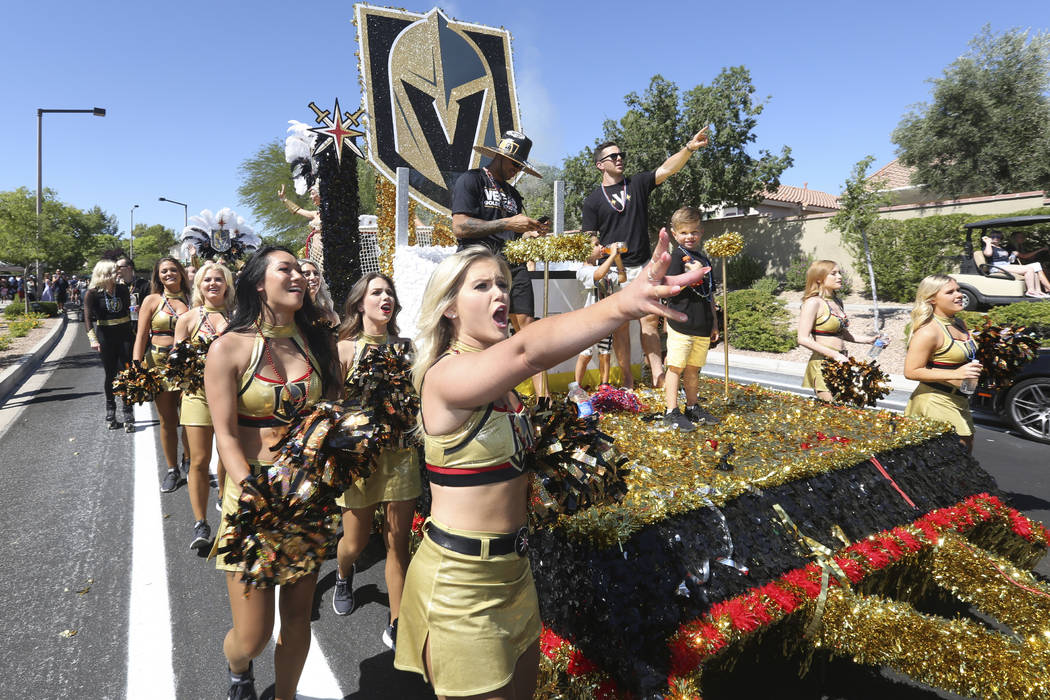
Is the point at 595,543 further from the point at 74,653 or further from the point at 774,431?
the point at 74,653

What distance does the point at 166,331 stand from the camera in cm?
586

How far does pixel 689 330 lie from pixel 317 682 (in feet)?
11.1

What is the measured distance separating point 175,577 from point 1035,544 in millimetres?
5597

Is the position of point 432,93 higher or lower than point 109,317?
higher

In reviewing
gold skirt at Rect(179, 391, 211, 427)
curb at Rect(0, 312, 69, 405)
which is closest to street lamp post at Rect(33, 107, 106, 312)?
curb at Rect(0, 312, 69, 405)

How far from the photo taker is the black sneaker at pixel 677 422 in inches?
171

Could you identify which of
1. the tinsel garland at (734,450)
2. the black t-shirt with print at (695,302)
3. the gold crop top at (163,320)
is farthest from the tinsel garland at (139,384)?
the black t-shirt with print at (695,302)

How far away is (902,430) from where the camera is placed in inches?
157

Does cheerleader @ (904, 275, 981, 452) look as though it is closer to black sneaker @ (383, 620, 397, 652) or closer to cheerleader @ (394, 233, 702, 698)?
cheerleader @ (394, 233, 702, 698)

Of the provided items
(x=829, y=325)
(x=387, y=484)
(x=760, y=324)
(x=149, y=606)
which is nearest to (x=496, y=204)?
(x=387, y=484)

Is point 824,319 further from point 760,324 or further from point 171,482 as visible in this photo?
point 760,324

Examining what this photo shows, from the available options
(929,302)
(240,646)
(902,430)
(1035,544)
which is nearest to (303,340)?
(240,646)

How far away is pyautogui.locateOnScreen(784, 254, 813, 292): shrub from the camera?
24.9m

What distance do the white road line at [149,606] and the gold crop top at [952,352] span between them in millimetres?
5110
